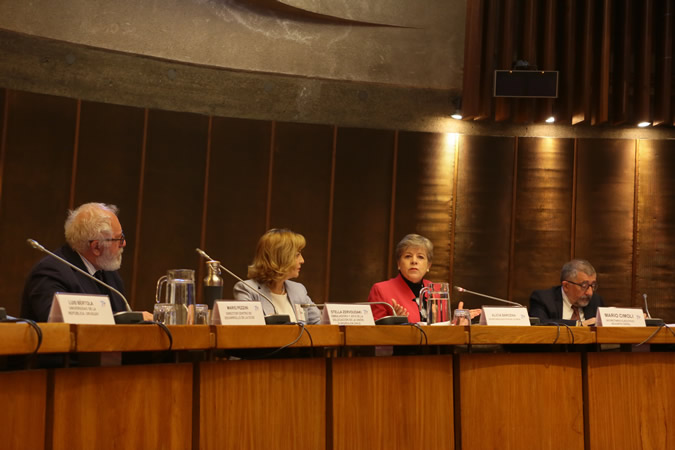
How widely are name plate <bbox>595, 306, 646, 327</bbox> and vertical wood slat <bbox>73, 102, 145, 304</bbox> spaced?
11.9 ft

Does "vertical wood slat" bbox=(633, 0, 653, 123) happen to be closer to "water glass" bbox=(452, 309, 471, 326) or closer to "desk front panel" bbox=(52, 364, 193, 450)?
"water glass" bbox=(452, 309, 471, 326)

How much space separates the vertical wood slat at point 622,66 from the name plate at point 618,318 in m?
3.45

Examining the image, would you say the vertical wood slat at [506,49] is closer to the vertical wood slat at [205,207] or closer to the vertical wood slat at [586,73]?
the vertical wood slat at [586,73]

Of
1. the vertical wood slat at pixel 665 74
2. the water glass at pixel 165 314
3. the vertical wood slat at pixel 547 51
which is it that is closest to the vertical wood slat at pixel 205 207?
the vertical wood slat at pixel 547 51

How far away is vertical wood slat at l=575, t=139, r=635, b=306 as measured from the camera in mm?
6461

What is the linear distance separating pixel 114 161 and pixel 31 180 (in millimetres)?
602

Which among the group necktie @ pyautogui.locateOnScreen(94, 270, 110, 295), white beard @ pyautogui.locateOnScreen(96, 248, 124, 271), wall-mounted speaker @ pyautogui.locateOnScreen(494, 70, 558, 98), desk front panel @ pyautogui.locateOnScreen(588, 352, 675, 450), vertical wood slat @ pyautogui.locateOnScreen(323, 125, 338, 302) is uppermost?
wall-mounted speaker @ pyautogui.locateOnScreen(494, 70, 558, 98)

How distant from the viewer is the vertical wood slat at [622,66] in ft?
21.1

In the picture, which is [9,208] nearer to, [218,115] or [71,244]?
[218,115]

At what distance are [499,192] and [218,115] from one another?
93.6 inches

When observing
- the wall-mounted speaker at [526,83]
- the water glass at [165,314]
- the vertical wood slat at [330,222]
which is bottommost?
the water glass at [165,314]

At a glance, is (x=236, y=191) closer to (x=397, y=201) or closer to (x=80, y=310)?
(x=397, y=201)

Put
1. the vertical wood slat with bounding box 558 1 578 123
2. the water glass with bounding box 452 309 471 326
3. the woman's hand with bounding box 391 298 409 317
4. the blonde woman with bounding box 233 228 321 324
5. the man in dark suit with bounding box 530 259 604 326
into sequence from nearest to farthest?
the water glass with bounding box 452 309 471 326, the blonde woman with bounding box 233 228 321 324, the woman's hand with bounding box 391 298 409 317, the man in dark suit with bounding box 530 259 604 326, the vertical wood slat with bounding box 558 1 578 123

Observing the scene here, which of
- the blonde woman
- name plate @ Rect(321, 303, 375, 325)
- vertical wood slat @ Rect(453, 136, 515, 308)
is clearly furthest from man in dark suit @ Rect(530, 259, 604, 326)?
vertical wood slat @ Rect(453, 136, 515, 308)
